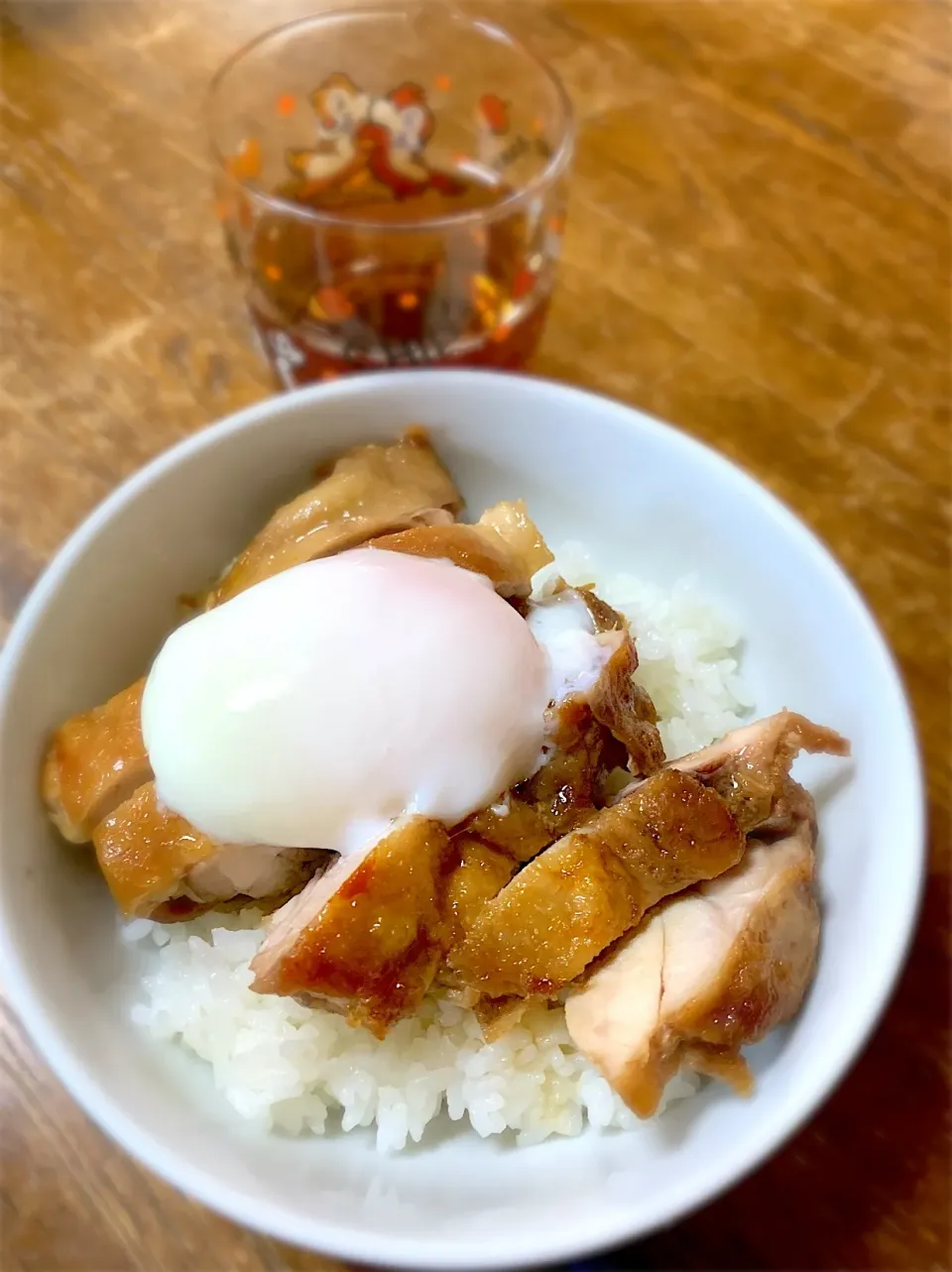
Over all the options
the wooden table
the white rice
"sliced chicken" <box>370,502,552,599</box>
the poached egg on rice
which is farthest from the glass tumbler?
the white rice

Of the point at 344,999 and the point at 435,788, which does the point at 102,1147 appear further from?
the point at 435,788

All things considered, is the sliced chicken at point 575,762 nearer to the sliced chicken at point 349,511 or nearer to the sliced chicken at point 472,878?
the sliced chicken at point 472,878

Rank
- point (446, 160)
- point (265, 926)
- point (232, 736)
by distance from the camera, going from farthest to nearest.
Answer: point (446, 160) < point (265, 926) < point (232, 736)

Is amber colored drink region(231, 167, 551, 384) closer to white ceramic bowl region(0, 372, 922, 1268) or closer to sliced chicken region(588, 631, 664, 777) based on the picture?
white ceramic bowl region(0, 372, 922, 1268)

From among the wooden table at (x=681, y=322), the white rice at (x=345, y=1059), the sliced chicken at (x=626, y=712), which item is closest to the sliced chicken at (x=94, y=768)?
the white rice at (x=345, y=1059)

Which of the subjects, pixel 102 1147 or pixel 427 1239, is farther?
pixel 102 1147

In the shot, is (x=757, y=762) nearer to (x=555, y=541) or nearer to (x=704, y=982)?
(x=704, y=982)

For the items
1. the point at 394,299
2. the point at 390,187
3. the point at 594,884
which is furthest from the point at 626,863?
the point at 390,187

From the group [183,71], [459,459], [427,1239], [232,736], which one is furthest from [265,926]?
[183,71]
